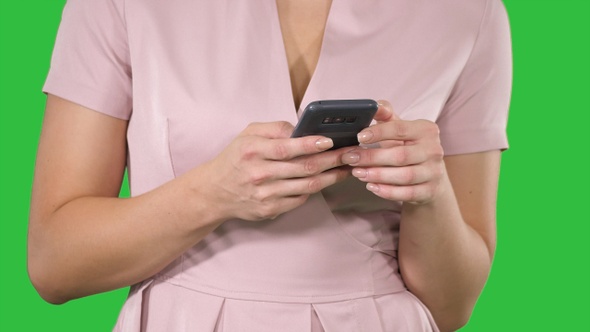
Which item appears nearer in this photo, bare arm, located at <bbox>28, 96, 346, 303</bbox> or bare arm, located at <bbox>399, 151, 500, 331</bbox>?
bare arm, located at <bbox>28, 96, 346, 303</bbox>

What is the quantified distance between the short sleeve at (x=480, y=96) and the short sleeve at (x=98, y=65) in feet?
2.51

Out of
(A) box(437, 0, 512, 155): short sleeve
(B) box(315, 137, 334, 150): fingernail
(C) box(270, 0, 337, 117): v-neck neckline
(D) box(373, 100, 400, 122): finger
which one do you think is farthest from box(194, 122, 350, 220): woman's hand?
(A) box(437, 0, 512, 155): short sleeve

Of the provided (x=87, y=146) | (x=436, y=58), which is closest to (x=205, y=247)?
(x=87, y=146)

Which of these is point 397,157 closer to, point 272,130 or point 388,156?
point 388,156

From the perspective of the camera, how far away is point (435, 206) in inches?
83.8

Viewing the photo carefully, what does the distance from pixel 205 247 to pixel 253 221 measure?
0.12m

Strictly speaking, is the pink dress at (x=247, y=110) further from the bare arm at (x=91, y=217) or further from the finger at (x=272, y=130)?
the finger at (x=272, y=130)

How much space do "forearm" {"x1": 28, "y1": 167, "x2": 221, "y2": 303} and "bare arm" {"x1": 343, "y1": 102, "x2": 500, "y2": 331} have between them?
36 centimetres

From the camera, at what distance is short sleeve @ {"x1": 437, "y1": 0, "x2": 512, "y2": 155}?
2416mm

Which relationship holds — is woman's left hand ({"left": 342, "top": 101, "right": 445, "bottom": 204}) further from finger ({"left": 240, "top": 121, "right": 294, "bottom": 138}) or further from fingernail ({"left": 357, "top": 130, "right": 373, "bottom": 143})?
finger ({"left": 240, "top": 121, "right": 294, "bottom": 138})

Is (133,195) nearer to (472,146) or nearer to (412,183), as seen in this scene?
(412,183)

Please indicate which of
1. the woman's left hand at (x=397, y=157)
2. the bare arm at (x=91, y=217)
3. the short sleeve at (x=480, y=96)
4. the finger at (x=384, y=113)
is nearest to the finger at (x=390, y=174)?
the woman's left hand at (x=397, y=157)

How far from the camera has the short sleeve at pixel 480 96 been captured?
2.42 m

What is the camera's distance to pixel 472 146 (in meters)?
2.45
